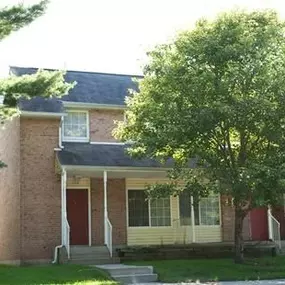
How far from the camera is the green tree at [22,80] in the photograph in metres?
14.7

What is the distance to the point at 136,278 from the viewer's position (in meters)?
17.5

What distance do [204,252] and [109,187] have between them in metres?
4.51

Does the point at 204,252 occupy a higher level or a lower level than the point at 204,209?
lower

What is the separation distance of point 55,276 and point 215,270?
16.3 ft

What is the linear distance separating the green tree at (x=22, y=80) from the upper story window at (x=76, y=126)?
8.92m

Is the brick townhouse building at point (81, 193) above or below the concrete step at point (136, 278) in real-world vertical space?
above

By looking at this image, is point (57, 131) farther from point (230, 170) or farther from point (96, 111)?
point (230, 170)

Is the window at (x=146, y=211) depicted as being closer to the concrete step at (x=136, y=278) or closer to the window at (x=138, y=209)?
the window at (x=138, y=209)

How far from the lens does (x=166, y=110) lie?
19.1m

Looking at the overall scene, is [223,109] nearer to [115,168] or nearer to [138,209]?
[115,168]

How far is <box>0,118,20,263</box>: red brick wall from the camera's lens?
2202 centimetres

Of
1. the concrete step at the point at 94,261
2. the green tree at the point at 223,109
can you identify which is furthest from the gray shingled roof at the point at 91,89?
the concrete step at the point at 94,261

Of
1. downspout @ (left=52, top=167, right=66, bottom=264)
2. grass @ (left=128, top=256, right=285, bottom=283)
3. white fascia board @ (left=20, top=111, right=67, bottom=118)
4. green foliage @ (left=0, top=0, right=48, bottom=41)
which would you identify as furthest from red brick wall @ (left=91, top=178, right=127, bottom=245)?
green foliage @ (left=0, top=0, right=48, bottom=41)

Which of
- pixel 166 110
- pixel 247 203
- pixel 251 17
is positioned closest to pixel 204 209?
pixel 247 203
